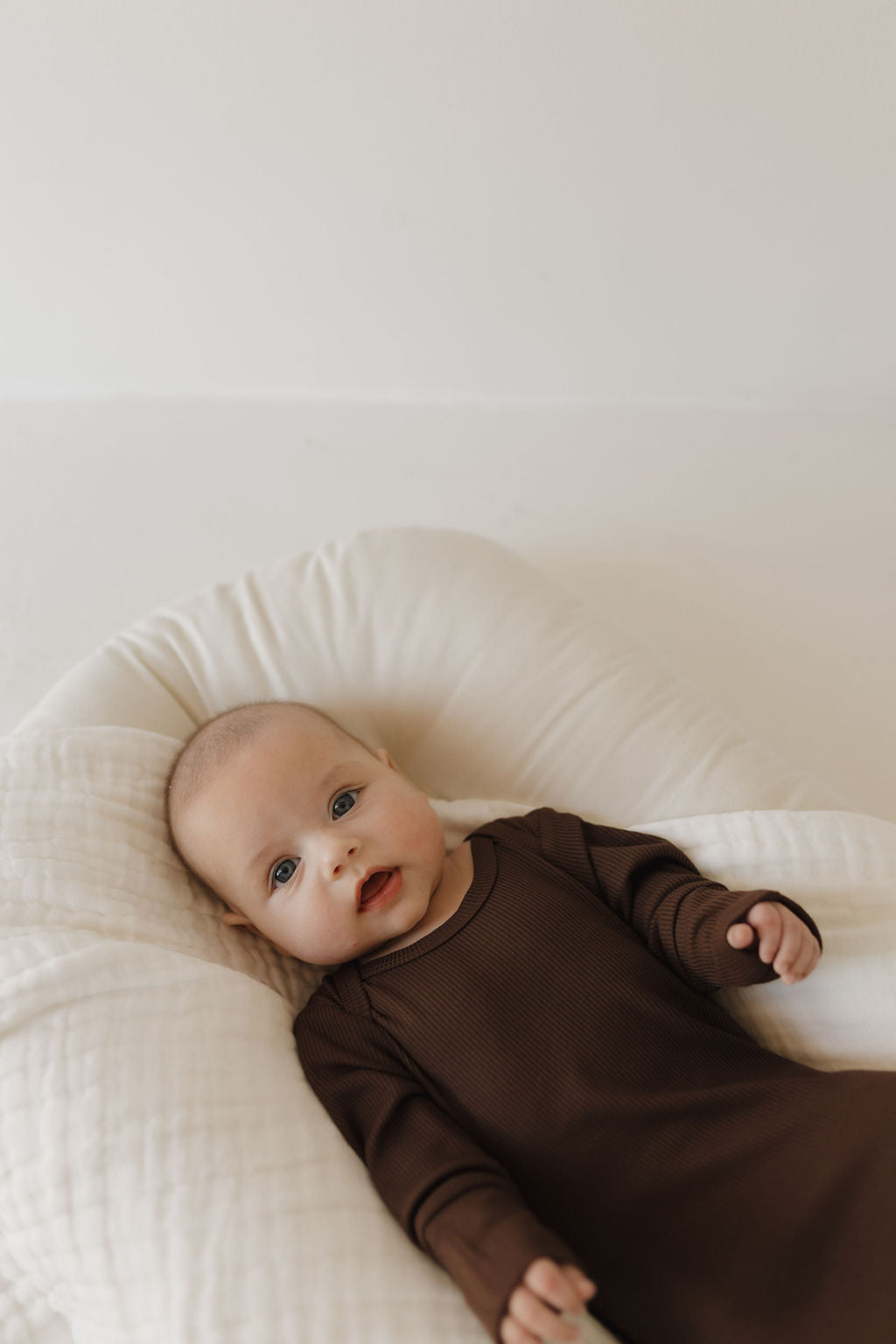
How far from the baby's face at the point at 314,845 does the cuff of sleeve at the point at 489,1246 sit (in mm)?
253

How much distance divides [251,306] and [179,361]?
152 mm

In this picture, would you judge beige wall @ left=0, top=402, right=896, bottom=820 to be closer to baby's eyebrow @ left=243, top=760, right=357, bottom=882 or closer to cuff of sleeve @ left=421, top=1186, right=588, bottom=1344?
baby's eyebrow @ left=243, top=760, right=357, bottom=882

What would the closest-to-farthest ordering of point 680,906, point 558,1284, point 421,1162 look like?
point 558,1284
point 421,1162
point 680,906

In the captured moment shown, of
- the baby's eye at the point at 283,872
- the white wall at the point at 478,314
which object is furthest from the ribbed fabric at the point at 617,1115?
the white wall at the point at 478,314

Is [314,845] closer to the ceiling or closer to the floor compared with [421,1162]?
closer to the ceiling

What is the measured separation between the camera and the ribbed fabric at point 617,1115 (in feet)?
2.65

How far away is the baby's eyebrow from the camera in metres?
0.99

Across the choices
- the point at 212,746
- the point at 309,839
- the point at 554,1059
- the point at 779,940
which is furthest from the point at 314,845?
the point at 779,940

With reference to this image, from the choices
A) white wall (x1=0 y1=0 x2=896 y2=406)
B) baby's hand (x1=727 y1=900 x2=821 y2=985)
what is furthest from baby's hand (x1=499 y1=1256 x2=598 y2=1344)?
white wall (x1=0 y1=0 x2=896 y2=406)

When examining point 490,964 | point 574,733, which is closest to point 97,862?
point 490,964

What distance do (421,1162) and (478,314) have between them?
122 cm

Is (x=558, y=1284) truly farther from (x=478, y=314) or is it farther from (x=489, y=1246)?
(x=478, y=314)

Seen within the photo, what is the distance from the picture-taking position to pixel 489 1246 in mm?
747

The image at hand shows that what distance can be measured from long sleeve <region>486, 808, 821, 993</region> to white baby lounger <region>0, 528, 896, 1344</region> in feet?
0.14
